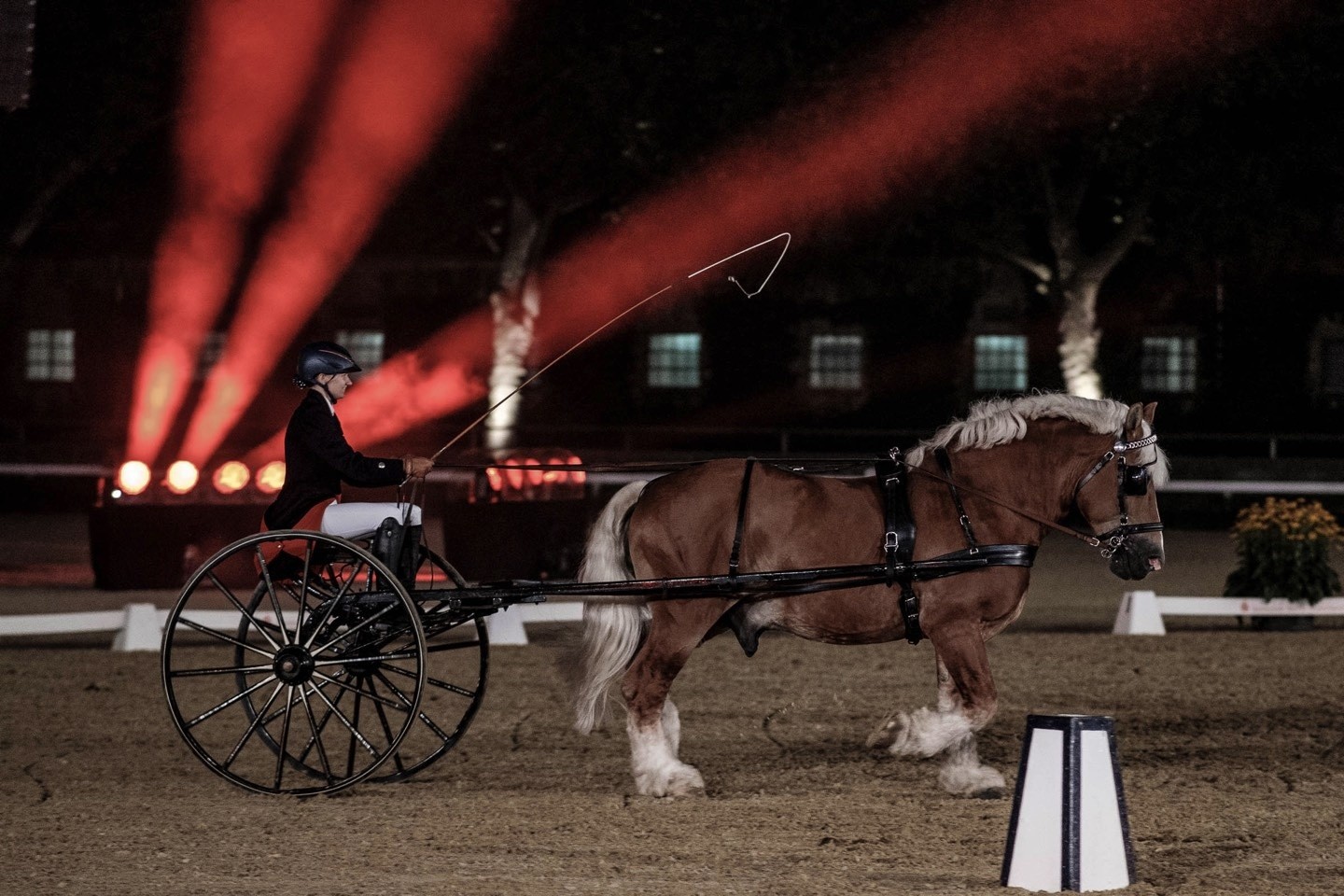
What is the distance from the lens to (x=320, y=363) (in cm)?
753

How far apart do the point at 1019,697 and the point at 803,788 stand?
3.01m

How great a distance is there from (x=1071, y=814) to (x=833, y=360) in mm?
29398

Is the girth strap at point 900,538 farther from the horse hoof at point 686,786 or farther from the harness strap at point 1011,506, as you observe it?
the horse hoof at point 686,786

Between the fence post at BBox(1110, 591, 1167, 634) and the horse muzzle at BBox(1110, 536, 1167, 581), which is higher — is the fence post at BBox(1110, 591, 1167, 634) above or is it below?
below

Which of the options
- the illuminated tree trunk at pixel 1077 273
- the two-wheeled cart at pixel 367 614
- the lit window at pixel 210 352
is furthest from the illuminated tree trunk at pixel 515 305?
the two-wheeled cart at pixel 367 614

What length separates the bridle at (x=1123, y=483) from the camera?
291 inches

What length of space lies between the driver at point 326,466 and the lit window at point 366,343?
28.7 meters

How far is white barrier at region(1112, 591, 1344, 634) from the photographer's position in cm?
1312

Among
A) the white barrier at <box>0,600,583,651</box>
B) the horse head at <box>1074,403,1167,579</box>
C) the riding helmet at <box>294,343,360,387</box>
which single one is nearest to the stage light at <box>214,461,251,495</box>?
the white barrier at <box>0,600,583,651</box>

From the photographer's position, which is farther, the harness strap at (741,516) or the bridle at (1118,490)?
the harness strap at (741,516)

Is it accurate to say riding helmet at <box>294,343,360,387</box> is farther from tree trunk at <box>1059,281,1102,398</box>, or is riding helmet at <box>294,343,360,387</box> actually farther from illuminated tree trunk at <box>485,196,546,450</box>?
tree trunk at <box>1059,281,1102,398</box>

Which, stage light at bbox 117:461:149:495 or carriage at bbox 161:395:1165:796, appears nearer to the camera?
carriage at bbox 161:395:1165:796

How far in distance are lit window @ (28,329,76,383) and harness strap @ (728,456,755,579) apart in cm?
3245

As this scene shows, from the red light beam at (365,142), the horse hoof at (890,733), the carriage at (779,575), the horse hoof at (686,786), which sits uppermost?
the red light beam at (365,142)
